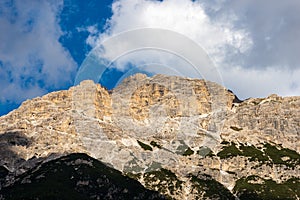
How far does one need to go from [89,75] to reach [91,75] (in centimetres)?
35

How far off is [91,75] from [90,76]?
0.19m

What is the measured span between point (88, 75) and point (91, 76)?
0.70 m

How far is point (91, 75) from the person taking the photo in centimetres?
6003

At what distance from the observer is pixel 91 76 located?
5988 centimetres

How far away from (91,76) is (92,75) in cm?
26

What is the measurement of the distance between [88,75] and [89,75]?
0.22 meters

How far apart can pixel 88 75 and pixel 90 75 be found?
391 mm

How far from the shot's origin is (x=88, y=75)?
6038 centimetres

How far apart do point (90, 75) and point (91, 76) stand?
334 millimetres

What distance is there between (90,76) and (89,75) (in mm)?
284

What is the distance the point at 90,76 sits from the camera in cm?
6003

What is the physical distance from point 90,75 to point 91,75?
17 cm

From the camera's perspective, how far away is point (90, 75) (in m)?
60.1

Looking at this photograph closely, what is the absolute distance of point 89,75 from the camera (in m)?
60.2
